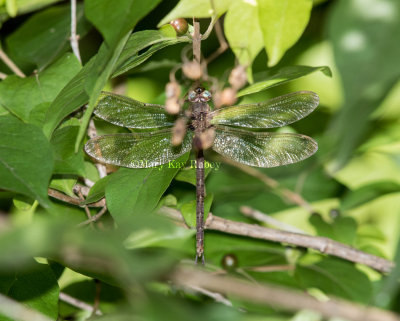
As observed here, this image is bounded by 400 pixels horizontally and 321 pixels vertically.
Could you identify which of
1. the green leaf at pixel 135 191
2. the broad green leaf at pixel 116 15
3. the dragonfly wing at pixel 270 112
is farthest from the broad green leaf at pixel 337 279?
the broad green leaf at pixel 116 15

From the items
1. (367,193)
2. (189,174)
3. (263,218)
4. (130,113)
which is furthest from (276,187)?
(130,113)

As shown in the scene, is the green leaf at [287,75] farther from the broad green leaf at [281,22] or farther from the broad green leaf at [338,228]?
the broad green leaf at [338,228]

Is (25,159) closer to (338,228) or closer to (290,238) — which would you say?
(290,238)

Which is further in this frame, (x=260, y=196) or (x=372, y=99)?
(x=260, y=196)

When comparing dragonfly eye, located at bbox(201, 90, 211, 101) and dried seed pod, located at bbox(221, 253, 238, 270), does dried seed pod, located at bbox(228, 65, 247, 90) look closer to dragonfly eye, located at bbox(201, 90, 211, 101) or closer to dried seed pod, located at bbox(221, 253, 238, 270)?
dragonfly eye, located at bbox(201, 90, 211, 101)

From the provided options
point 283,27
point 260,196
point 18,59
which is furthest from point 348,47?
point 18,59

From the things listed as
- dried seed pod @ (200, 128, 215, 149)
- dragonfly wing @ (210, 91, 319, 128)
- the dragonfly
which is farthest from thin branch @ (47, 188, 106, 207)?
dragonfly wing @ (210, 91, 319, 128)

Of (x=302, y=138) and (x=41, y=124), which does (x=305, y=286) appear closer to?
(x=302, y=138)
